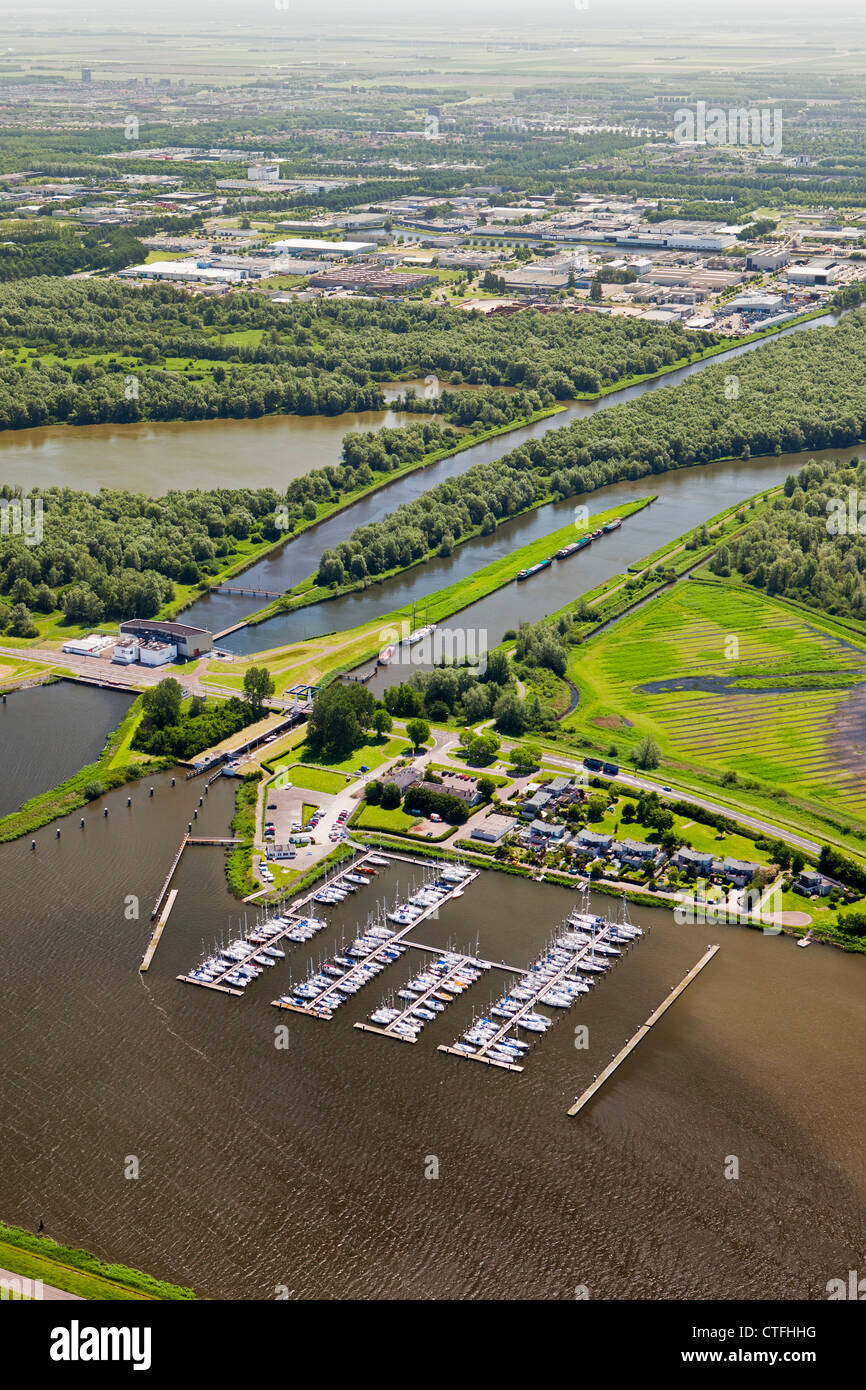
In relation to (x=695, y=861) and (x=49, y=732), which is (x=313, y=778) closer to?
(x=49, y=732)

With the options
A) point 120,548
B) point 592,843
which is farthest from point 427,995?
point 120,548

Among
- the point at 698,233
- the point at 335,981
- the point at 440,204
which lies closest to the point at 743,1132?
the point at 335,981

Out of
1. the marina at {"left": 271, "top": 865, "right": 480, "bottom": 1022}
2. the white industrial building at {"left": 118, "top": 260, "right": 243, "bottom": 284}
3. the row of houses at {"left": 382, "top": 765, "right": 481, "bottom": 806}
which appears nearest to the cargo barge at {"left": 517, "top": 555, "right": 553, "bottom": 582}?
the row of houses at {"left": 382, "top": 765, "right": 481, "bottom": 806}

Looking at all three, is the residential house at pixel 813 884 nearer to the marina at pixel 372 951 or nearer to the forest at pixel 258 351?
the marina at pixel 372 951

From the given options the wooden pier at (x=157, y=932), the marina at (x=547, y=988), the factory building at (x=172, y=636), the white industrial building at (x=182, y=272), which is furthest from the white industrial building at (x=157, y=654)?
the white industrial building at (x=182, y=272)

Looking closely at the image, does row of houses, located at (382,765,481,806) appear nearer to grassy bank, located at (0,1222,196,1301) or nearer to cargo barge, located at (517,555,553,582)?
grassy bank, located at (0,1222,196,1301)

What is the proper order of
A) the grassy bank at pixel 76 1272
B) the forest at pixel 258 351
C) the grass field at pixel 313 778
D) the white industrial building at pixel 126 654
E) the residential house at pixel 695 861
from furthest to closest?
the forest at pixel 258 351, the white industrial building at pixel 126 654, the grass field at pixel 313 778, the residential house at pixel 695 861, the grassy bank at pixel 76 1272
